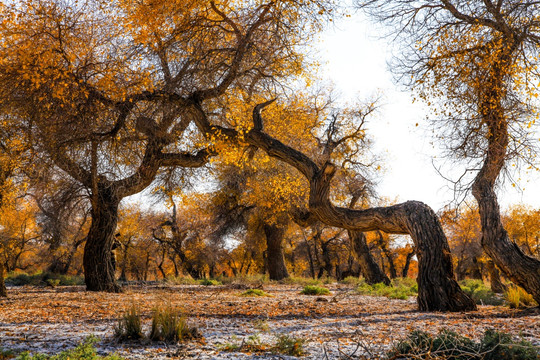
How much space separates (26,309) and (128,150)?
3865 millimetres

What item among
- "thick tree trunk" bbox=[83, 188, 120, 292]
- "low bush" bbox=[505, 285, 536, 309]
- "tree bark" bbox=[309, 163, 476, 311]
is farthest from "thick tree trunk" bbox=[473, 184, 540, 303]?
"thick tree trunk" bbox=[83, 188, 120, 292]

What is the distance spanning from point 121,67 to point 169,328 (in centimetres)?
514

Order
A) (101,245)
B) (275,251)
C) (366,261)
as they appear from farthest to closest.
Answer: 1. (275,251)
2. (366,261)
3. (101,245)

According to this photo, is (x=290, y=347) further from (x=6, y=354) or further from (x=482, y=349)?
(x=6, y=354)

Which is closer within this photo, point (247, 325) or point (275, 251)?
point (247, 325)

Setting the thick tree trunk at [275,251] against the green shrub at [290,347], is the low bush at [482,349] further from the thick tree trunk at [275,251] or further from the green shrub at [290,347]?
the thick tree trunk at [275,251]

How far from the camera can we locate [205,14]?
8.39 m

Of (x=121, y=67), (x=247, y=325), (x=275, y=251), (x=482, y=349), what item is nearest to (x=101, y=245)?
(x=121, y=67)

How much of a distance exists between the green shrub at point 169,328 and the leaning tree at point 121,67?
446cm

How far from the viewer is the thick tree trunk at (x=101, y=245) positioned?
35.9 feet

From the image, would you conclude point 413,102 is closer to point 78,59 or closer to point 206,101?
point 206,101

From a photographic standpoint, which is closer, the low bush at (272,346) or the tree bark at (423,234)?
the low bush at (272,346)

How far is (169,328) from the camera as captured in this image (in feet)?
14.7

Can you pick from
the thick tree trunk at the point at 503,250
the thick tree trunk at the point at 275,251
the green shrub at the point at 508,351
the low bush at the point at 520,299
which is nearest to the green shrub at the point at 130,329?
the green shrub at the point at 508,351
